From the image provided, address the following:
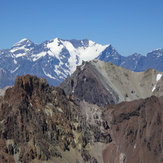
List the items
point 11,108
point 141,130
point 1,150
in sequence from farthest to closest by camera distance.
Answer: point 141,130
point 11,108
point 1,150

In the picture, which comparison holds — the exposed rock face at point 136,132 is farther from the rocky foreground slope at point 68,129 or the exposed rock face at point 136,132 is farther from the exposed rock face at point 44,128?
the exposed rock face at point 44,128

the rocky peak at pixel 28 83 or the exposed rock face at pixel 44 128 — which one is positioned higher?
the rocky peak at pixel 28 83

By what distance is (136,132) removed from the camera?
119875 millimetres

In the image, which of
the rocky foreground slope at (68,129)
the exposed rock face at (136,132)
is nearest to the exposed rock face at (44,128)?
the rocky foreground slope at (68,129)

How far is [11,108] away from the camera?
366 feet

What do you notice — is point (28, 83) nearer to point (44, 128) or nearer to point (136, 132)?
point (44, 128)

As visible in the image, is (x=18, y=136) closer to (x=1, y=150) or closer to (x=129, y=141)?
(x=1, y=150)

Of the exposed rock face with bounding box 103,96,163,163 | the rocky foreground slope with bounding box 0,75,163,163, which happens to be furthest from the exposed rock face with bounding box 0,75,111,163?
the exposed rock face with bounding box 103,96,163,163

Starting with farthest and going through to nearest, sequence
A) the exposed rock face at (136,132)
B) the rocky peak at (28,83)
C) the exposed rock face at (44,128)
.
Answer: the rocky peak at (28,83), the exposed rock face at (136,132), the exposed rock face at (44,128)

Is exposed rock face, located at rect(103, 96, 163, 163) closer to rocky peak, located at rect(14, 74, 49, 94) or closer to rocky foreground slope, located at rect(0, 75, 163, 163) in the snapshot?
rocky foreground slope, located at rect(0, 75, 163, 163)

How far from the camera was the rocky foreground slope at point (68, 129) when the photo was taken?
106125mm

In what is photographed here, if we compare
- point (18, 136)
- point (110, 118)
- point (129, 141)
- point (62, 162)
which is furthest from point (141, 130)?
point (18, 136)

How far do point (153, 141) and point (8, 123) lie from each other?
38076mm

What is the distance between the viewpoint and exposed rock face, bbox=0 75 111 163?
105 meters
